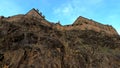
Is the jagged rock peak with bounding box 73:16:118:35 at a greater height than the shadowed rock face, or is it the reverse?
the jagged rock peak with bounding box 73:16:118:35

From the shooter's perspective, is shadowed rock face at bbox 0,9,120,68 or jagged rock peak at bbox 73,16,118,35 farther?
jagged rock peak at bbox 73,16,118,35

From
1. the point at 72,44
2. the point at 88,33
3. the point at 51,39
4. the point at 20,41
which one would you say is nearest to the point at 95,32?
the point at 88,33

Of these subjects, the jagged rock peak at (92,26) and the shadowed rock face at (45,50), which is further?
the jagged rock peak at (92,26)

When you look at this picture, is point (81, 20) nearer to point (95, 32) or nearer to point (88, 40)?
point (95, 32)

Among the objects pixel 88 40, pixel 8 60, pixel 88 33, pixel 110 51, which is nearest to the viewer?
pixel 8 60

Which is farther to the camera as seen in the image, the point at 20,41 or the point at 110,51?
the point at 110,51

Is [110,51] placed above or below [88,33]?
below

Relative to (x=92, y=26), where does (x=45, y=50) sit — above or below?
below

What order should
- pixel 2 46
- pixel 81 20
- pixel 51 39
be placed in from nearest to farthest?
pixel 2 46
pixel 51 39
pixel 81 20

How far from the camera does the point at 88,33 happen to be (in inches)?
2913

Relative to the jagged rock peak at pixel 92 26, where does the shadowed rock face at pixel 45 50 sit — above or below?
below

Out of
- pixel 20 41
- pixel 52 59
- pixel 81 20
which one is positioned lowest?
pixel 52 59

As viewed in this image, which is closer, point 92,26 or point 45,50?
point 45,50

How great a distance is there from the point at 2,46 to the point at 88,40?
25.6 metres
